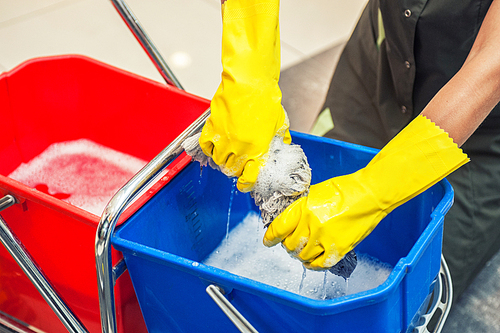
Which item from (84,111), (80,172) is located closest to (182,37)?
(84,111)

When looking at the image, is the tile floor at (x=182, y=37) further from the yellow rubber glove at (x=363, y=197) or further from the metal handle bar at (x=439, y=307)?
the yellow rubber glove at (x=363, y=197)

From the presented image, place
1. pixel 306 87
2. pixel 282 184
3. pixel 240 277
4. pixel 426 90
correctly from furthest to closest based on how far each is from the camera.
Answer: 1. pixel 306 87
2. pixel 426 90
3. pixel 282 184
4. pixel 240 277

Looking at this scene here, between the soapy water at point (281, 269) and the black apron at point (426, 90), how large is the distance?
319mm

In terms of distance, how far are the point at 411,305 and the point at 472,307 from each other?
76 centimetres

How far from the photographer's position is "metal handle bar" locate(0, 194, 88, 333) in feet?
2.75

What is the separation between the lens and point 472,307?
1.42 meters

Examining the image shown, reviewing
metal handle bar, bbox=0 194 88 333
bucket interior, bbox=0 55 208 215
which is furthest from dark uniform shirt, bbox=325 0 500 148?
metal handle bar, bbox=0 194 88 333

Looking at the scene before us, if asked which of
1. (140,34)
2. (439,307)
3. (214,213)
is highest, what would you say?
(140,34)

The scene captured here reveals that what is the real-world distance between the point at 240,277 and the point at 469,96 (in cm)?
45

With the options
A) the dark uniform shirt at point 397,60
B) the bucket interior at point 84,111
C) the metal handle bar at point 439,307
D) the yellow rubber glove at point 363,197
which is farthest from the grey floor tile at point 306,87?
the yellow rubber glove at point 363,197

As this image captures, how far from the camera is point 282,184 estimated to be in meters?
0.82

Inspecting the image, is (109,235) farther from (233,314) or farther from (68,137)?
(68,137)

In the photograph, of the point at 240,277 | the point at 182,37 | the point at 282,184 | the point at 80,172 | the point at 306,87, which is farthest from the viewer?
the point at 182,37

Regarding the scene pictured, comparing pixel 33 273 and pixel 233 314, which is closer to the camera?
pixel 233 314
